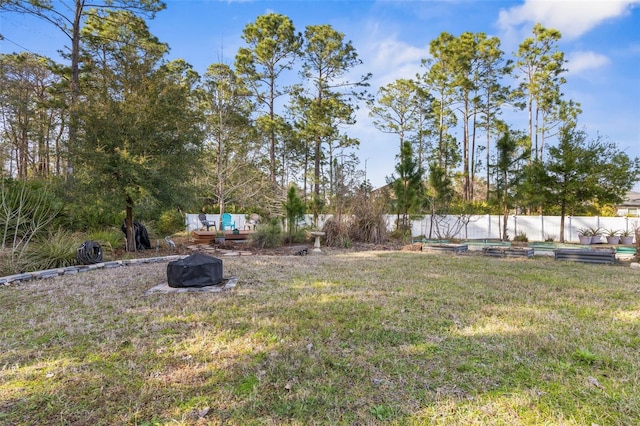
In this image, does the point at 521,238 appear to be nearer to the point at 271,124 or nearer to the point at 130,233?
the point at 271,124

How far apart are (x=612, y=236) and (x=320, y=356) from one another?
46.9 ft

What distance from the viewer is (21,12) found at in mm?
10664

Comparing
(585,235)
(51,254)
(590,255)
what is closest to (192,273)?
(51,254)

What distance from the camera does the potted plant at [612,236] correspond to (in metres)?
11.4

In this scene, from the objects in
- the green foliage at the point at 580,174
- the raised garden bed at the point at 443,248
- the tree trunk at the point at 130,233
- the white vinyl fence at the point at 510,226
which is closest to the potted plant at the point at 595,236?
the white vinyl fence at the point at 510,226

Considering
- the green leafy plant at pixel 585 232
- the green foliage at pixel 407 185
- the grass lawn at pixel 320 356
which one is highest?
the green foliage at pixel 407 185

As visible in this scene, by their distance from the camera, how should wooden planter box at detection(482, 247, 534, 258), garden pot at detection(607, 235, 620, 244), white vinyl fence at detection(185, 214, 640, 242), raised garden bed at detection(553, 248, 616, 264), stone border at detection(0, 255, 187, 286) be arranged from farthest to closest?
1. white vinyl fence at detection(185, 214, 640, 242)
2. garden pot at detection(607, 235, 620, 244)
3. wooden planter box at detection(482, 247, 534, 258)
4. raised garden bed at detection(553, 248, 616, 264)
5. stone border at detection(0, 255, 187, 286)

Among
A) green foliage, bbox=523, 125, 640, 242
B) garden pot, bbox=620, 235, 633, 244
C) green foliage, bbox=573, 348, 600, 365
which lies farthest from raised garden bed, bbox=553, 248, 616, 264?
green foliage, bbox=573, 348, 600, 365

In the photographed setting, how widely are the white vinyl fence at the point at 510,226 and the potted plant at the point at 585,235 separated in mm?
439

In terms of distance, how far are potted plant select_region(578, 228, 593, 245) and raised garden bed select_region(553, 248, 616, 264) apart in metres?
5.38

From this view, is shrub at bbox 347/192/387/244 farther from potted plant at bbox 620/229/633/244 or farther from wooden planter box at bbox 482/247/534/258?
potted plant at bbox 620/229/633/244

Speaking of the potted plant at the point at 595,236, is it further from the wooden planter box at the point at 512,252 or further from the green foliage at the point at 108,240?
the green foliage at the point at 108,240

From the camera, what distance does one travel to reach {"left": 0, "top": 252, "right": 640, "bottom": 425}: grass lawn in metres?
1.70

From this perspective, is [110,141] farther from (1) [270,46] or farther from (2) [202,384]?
(1) [270,46]
